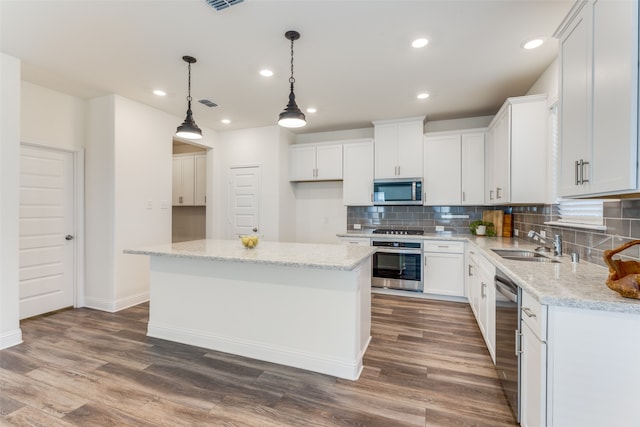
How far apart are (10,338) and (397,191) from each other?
477cm

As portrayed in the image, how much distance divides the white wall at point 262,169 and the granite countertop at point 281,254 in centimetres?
205

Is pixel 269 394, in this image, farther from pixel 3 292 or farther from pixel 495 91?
pixel 495 91

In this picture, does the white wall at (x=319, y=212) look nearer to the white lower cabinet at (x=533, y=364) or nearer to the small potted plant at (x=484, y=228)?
the small potted plant at (x=484, y=228)

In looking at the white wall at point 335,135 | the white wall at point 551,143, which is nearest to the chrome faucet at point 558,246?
the white wall at point 551,143

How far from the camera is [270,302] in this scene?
256 cm

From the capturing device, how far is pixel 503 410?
6.27 feet

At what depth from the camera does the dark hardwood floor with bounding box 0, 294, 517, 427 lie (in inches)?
73.4

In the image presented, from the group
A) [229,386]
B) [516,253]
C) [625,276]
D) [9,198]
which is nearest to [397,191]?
[516,253]

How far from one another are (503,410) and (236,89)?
392 cm

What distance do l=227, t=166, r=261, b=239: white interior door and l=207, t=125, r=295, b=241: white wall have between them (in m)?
0.09

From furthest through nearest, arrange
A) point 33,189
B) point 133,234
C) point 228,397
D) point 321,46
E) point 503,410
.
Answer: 1. point 133,234
2. point 33,189
3. point 321,46
4. point 228,397
5. point 503,410

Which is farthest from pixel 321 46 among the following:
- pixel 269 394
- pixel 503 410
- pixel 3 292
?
pixel 3 292

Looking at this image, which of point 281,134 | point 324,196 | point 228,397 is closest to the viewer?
point 228,397

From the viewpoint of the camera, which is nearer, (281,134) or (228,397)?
(228,397)
